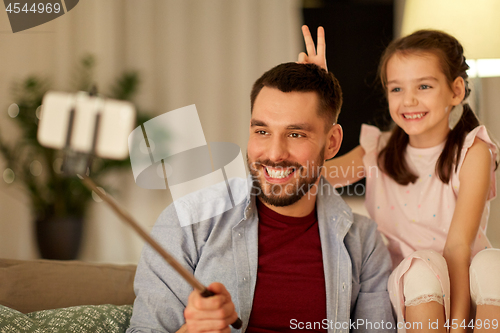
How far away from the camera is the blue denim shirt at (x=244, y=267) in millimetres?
798

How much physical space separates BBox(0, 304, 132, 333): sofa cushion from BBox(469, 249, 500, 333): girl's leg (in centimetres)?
69

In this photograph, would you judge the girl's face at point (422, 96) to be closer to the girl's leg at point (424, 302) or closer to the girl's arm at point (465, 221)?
the girl's arm at point (465, 221)

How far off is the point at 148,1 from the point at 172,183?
1158 millimetres

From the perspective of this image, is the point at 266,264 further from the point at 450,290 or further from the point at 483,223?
the point at 483,223

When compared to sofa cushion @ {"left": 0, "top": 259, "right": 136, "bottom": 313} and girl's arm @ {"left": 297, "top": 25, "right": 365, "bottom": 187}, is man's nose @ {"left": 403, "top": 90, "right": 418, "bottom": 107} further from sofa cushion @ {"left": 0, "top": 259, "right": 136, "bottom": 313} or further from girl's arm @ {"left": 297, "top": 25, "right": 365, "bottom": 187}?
sofa cushion @ {"left": 0, "top": 259, "right": 136, "bottom": 313}

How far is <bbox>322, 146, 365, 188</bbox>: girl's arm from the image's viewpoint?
3.97 feet

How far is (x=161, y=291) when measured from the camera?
0.80 metres

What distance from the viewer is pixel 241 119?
1.81m

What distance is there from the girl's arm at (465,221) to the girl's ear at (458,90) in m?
0.13

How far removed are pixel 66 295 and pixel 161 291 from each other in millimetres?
266

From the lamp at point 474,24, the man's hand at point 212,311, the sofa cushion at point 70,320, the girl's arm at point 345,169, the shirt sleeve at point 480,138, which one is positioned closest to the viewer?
the man's hand at point 212,311

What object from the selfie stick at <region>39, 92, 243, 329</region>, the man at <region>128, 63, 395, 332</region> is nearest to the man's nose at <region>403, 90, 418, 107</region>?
the man at <region>128, 63, 395, 332</region>

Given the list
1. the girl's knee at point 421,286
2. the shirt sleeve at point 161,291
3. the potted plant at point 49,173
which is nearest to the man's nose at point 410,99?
the girl's knee at point 421,286

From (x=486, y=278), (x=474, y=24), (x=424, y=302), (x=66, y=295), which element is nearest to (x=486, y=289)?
(x=486, y=278)
